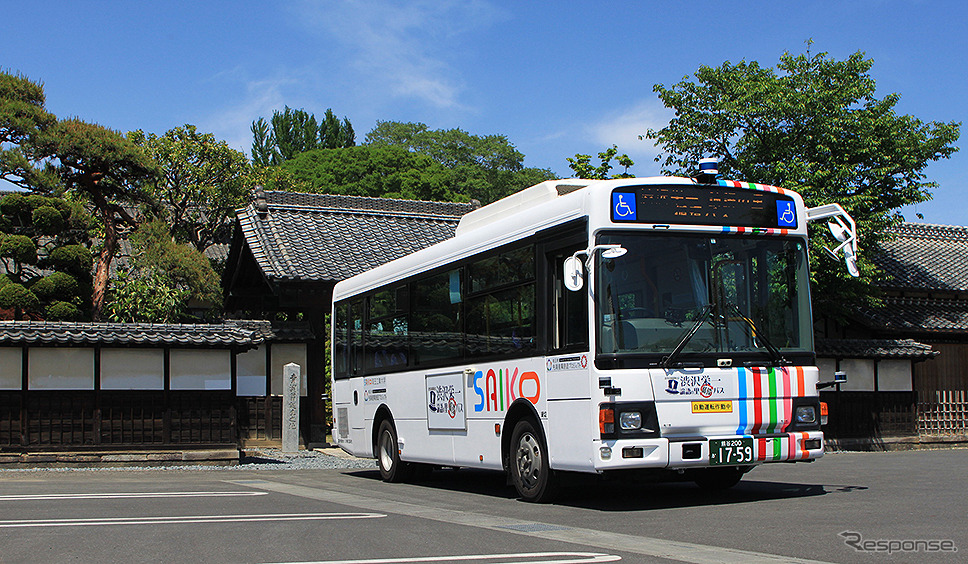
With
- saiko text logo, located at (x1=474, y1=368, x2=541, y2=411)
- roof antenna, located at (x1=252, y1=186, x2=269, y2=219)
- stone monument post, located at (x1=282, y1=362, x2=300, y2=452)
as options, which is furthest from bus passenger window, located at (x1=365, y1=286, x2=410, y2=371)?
roof antenna, located at (x1=252, y1=186, x2=269, y2=219)

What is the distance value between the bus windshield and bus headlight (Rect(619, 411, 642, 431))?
0.54m

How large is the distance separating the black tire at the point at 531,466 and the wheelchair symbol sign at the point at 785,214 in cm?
325

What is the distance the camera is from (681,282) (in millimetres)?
9203

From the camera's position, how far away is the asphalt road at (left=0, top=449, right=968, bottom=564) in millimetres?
6660

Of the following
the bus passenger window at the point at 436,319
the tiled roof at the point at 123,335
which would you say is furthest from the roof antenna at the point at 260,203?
the bus passenger window at the point at 436,319

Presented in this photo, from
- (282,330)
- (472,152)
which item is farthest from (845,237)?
(472,152)

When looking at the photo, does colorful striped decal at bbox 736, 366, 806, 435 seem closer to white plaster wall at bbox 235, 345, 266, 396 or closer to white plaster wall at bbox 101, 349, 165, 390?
white plaster wall at bbox 101, 349, 165, 390

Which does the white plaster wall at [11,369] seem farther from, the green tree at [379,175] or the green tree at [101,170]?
the green tree at [379,175]

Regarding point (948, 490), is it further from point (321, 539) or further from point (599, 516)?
point (321, 539)

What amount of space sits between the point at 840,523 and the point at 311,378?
16.6 m

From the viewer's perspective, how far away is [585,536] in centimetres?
751

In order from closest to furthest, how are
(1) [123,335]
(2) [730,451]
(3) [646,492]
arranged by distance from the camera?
(2) [730,451]
(3) [646,492]
(1) [123,335]

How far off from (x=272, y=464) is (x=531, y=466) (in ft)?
31.1

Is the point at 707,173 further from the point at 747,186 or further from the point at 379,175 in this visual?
the point at 379,175
